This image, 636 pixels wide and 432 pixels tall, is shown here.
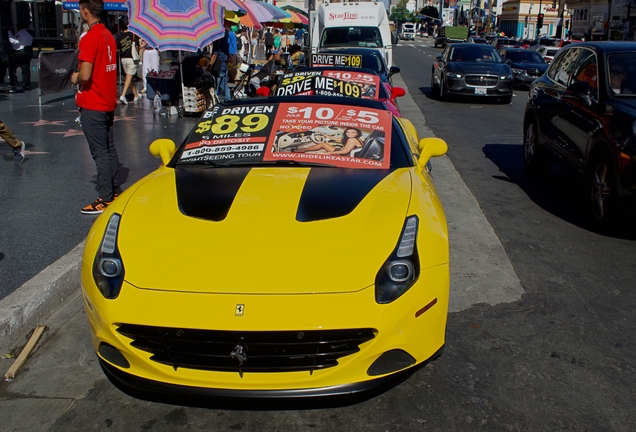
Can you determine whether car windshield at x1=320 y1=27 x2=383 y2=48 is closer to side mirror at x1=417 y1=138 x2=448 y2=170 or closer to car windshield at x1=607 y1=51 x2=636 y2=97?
car windshield at x1=607 y1=51 x2=636 y2=97

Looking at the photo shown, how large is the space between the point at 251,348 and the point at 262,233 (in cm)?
71

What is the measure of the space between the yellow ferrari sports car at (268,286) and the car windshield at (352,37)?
59.6ft

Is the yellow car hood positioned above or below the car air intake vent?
above

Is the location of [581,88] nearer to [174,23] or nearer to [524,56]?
[174,23]

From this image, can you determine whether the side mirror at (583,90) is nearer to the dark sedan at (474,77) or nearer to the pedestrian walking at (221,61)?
the pedestrian walking at (221,61)

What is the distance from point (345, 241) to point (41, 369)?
1898mm

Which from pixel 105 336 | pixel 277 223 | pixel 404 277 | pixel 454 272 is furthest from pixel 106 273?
pixel 454 272

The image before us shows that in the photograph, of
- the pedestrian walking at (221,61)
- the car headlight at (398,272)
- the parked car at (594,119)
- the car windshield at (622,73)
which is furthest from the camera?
the pedestrian walking at (221,61)

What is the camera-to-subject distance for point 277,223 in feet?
11.7

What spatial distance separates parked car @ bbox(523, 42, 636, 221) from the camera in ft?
20.5

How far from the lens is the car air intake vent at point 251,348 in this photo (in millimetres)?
2951

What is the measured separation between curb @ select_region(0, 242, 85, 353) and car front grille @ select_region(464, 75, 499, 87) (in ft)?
47.5

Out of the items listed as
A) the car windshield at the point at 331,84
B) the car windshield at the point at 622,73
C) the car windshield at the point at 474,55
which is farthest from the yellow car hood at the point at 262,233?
the car windshield at the point at 474,55

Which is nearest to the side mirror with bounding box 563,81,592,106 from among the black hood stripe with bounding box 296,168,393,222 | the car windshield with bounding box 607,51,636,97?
the car windshield with bounding box 607,51,636,97
